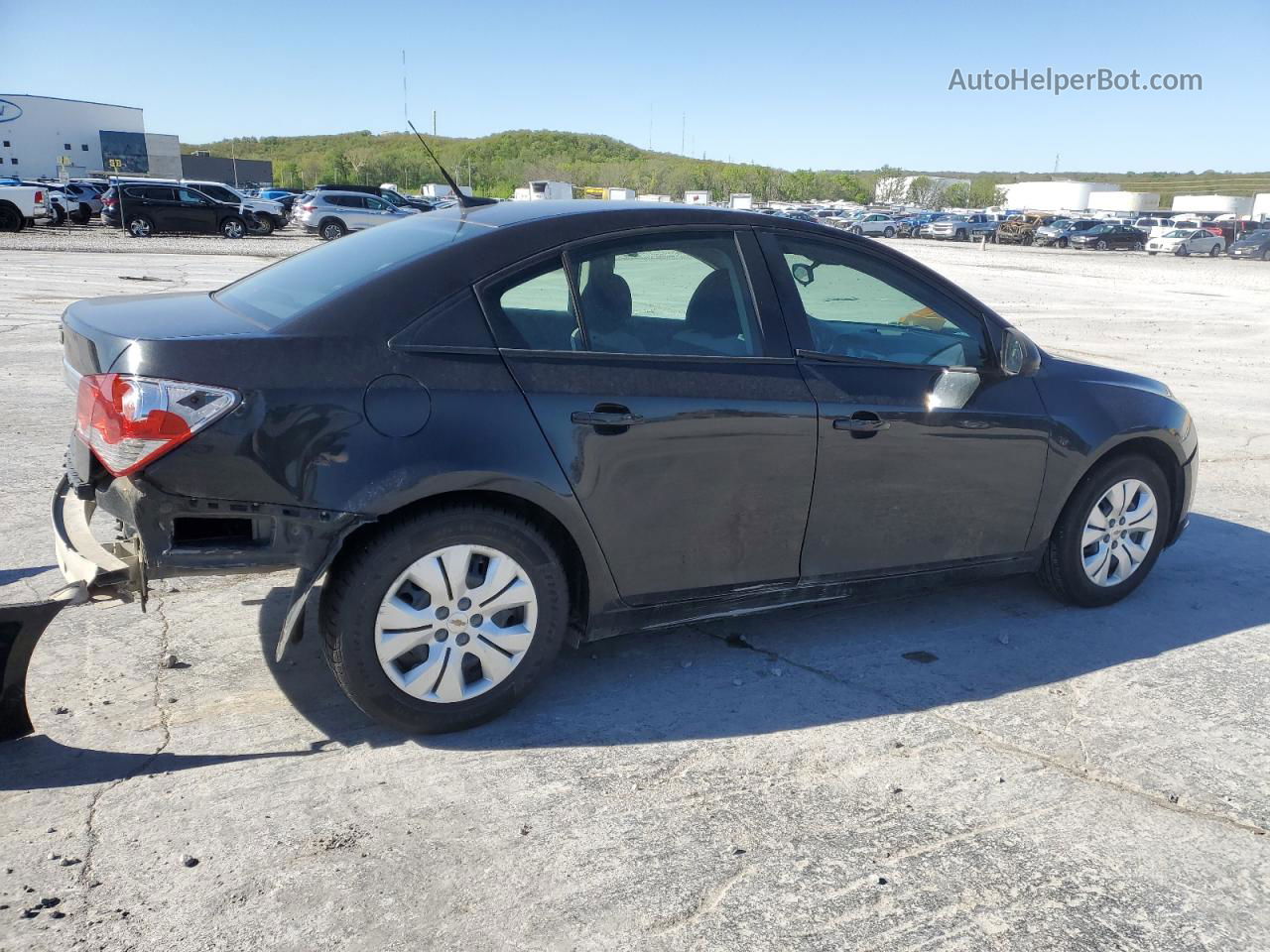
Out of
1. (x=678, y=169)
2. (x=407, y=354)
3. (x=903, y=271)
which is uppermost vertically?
(x=678, y=169)

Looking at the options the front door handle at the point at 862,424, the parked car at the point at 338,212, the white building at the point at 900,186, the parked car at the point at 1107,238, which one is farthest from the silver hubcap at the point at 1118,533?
the white building at the point at 900,186

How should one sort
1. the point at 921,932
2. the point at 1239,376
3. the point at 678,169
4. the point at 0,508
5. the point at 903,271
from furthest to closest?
the point at 678,169, the point at 1239,376, the point at 0,508, the point at 903,271, the point at 921,932

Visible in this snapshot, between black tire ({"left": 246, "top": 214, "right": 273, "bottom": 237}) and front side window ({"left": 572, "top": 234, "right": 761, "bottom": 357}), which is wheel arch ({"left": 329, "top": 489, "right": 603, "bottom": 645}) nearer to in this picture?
front side window ({"left": 572, "top": 234, "right": 761, "bottom": 357})

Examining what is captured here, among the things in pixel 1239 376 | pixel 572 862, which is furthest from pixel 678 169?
pixel 572 862

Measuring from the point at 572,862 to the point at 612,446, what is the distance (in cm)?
132

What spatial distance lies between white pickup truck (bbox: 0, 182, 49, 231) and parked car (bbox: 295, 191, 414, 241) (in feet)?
25.7

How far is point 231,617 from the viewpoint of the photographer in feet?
14.1

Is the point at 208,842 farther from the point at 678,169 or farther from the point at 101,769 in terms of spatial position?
the point at 678,169

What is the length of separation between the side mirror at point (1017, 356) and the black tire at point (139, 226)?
107 ft

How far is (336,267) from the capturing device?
3709mm

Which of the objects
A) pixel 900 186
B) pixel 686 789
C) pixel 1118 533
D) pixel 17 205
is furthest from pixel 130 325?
pixel 900 186

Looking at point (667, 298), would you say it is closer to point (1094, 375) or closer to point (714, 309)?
point (714, 309)

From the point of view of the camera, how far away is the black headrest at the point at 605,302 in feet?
11.7

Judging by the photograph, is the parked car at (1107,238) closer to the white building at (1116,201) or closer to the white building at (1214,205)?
the white building at (1214,205)
